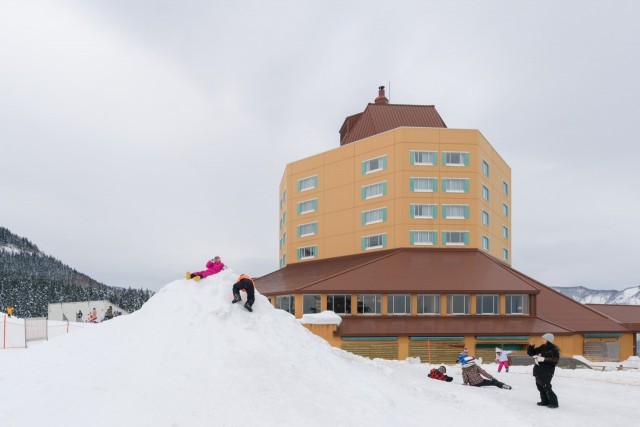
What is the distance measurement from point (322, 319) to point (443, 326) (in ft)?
32.5

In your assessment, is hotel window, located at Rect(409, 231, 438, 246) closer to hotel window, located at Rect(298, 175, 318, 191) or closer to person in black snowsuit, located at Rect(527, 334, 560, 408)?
hotel window, located at Rect(298, 175, 318, 191)

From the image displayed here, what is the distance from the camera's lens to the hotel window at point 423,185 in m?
45.6

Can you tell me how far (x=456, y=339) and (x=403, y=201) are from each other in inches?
546

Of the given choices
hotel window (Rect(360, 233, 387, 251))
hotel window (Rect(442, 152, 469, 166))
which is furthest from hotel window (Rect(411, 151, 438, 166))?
hotel window (Rect(360, 233, 387, 251))

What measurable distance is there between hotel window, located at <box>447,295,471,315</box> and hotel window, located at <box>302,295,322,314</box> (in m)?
10.9

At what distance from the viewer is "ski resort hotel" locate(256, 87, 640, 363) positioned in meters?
37.8

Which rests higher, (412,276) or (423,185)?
(423,185)

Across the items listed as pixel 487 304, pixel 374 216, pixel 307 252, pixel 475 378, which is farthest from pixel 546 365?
pixel 307 252

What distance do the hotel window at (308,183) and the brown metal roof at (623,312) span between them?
30953 mm

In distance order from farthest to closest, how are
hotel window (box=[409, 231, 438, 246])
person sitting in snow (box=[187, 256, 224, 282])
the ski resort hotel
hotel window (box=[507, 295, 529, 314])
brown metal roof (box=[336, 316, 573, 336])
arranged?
hotel window (box=[409, 231, 438, 246]) < hotel window (box=[507, 295, 529, 314]) < the ski resort hotel < brown metal roof (box=[336, 316, 573, 336]) < person sitting in snow (box=[187, 256, 224, 282])

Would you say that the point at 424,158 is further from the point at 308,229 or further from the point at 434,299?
the point at 308,229

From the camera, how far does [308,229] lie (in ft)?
174

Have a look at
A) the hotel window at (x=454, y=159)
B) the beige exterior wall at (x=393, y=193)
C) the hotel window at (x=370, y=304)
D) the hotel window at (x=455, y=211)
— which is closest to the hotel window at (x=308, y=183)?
the beige exterior wall at (x=393, y=193)

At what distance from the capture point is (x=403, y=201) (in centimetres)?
4525
